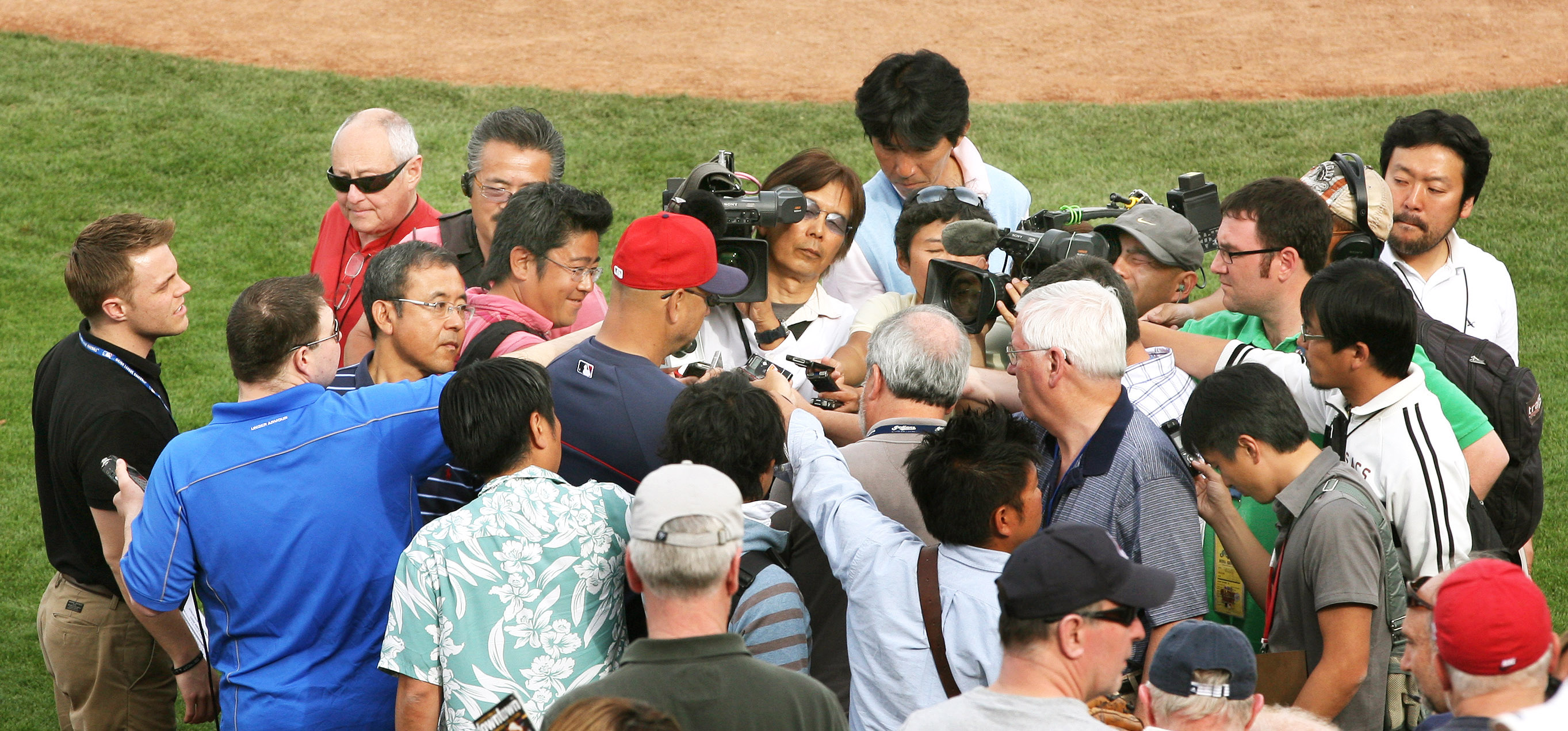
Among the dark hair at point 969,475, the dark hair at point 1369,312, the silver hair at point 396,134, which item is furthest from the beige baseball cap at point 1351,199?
the silver hair at point 396,134

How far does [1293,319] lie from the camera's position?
3664 millimetres

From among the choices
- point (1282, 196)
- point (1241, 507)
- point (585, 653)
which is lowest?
point (585, 653)

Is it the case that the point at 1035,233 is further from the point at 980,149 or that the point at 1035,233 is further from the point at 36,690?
the point at 980,149

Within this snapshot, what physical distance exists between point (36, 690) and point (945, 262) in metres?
3.91

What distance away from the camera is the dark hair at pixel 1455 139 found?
432 centimetres

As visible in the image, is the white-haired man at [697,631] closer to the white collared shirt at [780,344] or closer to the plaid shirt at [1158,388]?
the plaid shirt at [1158,388]

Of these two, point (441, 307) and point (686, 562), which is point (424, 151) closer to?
point (441, 307)

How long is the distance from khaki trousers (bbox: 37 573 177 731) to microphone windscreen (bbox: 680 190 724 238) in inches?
79.2

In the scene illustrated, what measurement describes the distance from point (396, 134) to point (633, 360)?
2.05m

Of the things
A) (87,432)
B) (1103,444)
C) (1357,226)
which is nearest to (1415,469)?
(1103,444)

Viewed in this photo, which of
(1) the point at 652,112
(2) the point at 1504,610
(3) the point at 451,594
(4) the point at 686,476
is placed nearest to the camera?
(2) the point at 1504,610

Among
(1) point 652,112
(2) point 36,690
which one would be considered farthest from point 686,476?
(1) point 652,112

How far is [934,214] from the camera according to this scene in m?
4.16

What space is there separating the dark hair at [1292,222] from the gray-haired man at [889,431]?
1.01 metres
